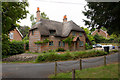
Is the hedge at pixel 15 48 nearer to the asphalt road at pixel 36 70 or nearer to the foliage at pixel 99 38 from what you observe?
the asphalt road at pixel 36 70

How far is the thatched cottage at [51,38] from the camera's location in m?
22.3

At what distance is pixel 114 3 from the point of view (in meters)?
7.07

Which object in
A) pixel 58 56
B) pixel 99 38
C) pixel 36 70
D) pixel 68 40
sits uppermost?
pixel 99 38

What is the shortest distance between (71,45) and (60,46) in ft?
9.51

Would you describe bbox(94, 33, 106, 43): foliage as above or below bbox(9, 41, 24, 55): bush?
above

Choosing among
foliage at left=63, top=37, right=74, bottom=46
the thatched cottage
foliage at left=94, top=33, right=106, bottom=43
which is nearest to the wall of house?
the thatched cottage

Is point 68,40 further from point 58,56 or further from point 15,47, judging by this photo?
point 15,47

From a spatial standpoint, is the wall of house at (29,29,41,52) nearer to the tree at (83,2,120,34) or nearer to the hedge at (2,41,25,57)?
the hedge at (2,41,25,57)

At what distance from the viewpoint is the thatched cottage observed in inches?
877

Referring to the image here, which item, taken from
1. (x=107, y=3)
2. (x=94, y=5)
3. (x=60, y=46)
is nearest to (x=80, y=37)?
(x=60, y=46)

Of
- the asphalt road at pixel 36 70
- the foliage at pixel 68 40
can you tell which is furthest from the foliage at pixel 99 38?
the asphalt road at pixel 36 70

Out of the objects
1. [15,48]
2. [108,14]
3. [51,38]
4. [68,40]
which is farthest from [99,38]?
[108,14]

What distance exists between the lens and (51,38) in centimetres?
2344

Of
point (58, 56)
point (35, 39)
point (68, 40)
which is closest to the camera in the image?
point (58, 56)
